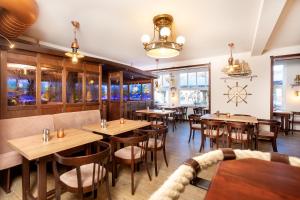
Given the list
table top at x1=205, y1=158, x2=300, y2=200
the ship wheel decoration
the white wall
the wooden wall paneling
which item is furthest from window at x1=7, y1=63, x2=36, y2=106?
the ship wheel decoration

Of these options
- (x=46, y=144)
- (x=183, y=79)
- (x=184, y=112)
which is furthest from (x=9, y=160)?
(x=183, y=79)

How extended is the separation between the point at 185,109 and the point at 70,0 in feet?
24.4

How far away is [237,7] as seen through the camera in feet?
8.44

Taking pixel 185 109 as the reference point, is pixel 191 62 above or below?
above

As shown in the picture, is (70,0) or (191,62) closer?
(70,0)

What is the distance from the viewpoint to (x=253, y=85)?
521 centimetres

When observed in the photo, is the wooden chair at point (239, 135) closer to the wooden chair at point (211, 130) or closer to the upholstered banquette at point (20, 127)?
the wooden chair at point (211, 130)

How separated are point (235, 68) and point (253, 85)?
63.8 inches

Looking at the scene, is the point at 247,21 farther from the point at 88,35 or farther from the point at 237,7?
the point at 88,35

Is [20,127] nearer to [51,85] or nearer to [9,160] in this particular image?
[9,160]

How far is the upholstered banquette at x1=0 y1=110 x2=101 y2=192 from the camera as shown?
229cm

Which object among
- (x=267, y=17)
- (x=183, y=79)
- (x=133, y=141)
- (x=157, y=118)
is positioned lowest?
(x=157, y=118)

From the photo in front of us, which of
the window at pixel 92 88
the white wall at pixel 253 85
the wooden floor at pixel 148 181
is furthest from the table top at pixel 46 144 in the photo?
the white wall at pixel 253 85

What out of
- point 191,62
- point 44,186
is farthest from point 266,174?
point 191,62
